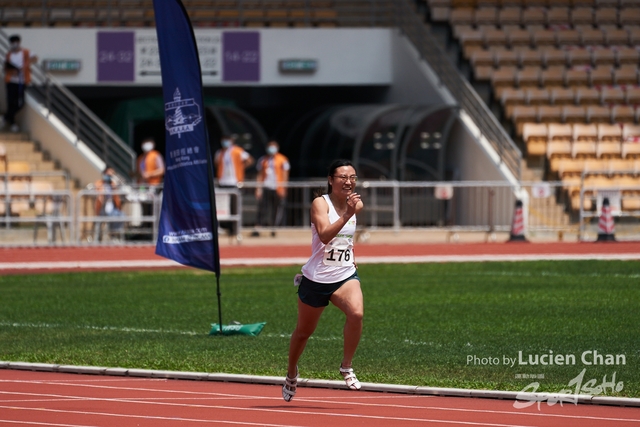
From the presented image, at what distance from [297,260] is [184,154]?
9.91 m

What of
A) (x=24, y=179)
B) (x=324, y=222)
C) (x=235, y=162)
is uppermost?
(x=324, y=222)

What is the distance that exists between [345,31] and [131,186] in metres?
9.94

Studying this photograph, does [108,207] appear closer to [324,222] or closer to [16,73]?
[16,73]

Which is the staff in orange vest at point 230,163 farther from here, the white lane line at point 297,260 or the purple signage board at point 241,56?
→ the white lane line at point 297,260

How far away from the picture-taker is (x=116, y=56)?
34000mm

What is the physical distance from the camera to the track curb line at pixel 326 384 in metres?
9.74

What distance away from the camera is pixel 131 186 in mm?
27781

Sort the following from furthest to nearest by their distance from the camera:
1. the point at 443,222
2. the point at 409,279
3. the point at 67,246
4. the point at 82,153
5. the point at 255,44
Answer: the point at 255,44 → the point at 82,153 → the point at 443,222 → the point at 67,246 → the point at 409,279

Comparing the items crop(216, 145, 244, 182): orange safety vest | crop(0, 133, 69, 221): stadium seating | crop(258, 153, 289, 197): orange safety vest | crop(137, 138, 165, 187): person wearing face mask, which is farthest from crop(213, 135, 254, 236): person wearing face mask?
crop(0, 133, 69, 221): stadium seating

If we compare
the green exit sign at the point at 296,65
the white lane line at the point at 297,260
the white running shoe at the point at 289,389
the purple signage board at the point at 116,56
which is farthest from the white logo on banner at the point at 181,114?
the green exit sign at the point at 296,65

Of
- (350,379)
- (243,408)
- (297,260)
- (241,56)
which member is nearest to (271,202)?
(297,260)

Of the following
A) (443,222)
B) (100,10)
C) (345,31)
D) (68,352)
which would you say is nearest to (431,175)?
(443,222)

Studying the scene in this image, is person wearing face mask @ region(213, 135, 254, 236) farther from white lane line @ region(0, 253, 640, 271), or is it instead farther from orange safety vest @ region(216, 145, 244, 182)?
white lane line @ region(0, 253, 640, 271)

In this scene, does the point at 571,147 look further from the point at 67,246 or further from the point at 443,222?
the point at 67,246
